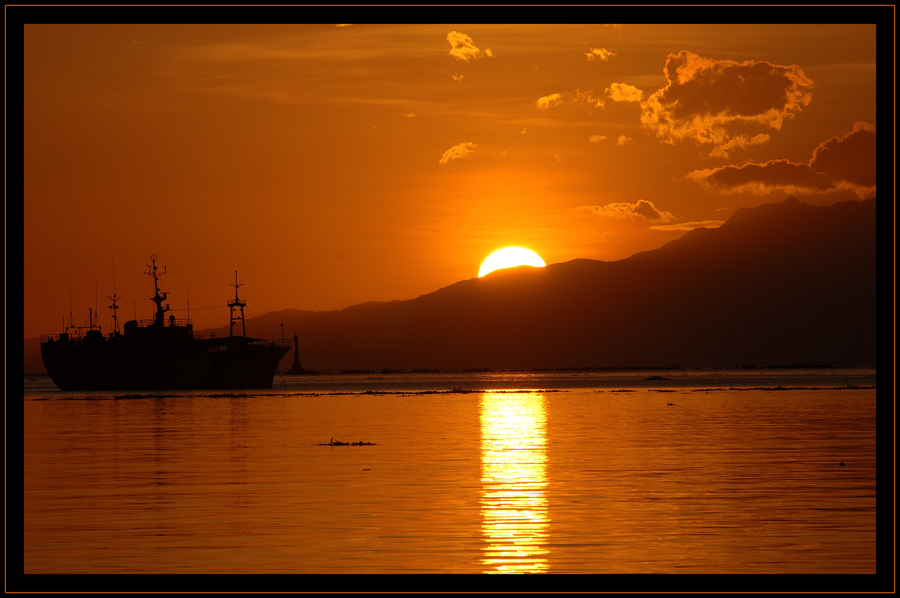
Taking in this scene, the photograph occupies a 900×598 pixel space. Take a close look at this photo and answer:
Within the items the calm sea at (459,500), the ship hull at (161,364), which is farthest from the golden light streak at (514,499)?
the ship hull at (161,364)

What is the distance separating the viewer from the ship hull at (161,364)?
14712cm

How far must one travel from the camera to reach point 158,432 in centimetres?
5391

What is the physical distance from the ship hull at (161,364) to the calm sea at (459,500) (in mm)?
→ 97086

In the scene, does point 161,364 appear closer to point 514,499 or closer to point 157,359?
point 157,359

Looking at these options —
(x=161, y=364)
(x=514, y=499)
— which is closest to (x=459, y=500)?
(x=514, y=499)

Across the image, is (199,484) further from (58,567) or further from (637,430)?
(637,430)

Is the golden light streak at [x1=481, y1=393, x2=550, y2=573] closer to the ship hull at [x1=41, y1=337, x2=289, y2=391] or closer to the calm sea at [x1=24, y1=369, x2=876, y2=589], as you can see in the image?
the calm sea at [x1=24, y1=369, x2=876, y2=589]

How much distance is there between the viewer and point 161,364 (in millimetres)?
148000

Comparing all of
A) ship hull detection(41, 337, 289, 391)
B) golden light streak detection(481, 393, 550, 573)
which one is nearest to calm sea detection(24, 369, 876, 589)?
golden light streak detection(481, 393, 550, 573)

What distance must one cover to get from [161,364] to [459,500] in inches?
5055

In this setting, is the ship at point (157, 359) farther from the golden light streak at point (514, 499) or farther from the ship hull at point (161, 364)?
the golden light streak at point (514, 499)

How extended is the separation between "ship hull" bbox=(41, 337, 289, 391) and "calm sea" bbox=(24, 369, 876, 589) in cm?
9709
